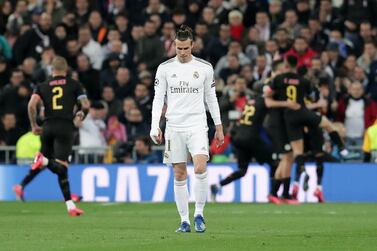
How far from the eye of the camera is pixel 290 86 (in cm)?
2253

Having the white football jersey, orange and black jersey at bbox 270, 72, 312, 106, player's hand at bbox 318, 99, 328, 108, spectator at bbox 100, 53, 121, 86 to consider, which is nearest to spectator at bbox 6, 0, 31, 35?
spectator at bbox 100, 53, 121, 86

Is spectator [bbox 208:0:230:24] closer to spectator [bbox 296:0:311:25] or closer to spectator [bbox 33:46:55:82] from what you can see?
spectator [bbox 296:0:311:25]

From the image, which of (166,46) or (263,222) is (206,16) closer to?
(166,46)

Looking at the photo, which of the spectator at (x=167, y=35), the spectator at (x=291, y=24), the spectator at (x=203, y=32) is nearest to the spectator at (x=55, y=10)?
the spectator at (x=167, y=35)

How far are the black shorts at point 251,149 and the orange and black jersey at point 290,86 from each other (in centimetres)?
107

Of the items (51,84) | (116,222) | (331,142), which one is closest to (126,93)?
(331,142)

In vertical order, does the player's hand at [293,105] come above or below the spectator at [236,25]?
below

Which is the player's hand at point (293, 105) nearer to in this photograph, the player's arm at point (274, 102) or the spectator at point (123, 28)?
the player's arm at point (274, 102)

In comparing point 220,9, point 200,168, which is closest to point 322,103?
point 220,9

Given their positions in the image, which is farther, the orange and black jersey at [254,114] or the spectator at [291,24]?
the spectator at [291,24]

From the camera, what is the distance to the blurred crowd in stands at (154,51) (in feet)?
86.5

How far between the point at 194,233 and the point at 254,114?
8979 mm

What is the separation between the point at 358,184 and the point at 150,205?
4263mm

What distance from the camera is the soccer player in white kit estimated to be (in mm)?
14883
